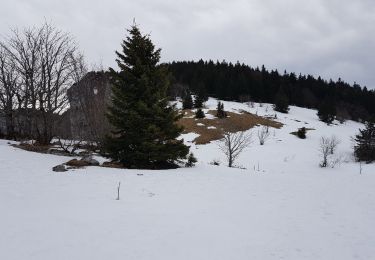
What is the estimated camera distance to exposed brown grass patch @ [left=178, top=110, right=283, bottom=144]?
4894 cm

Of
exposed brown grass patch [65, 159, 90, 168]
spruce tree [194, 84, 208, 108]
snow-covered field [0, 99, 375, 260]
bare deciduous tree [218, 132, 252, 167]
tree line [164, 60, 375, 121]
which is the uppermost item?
tree line [164, 60, 375, 121]

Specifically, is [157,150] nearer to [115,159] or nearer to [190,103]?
[115,159]

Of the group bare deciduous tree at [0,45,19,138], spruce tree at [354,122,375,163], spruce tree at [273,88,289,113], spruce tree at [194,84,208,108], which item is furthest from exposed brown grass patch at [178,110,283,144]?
bare deciduous tree at [0,45,19,138]

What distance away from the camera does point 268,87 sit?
89.6m

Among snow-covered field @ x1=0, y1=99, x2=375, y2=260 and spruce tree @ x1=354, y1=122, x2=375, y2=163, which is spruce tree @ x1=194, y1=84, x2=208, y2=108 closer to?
spruce tree @ x1=354, y1=122, x2=375, y2=163

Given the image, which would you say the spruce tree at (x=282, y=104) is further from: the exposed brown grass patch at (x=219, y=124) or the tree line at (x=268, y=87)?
the exposed brown grass patch at (x=219, y=124)

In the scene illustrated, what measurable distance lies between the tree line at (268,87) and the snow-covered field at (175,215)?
59869mm

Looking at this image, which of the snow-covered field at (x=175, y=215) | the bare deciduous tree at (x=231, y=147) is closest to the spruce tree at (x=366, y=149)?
the bare deciduous tree at (x=231, y=147)

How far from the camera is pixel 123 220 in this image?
8.72m

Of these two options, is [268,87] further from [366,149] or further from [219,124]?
[366,149]

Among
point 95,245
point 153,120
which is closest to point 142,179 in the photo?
point 153,120

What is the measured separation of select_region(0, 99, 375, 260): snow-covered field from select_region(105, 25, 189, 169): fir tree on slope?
4.72ft

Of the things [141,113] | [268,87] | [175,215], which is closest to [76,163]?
[141,113]

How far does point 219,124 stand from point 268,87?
1580 inches
